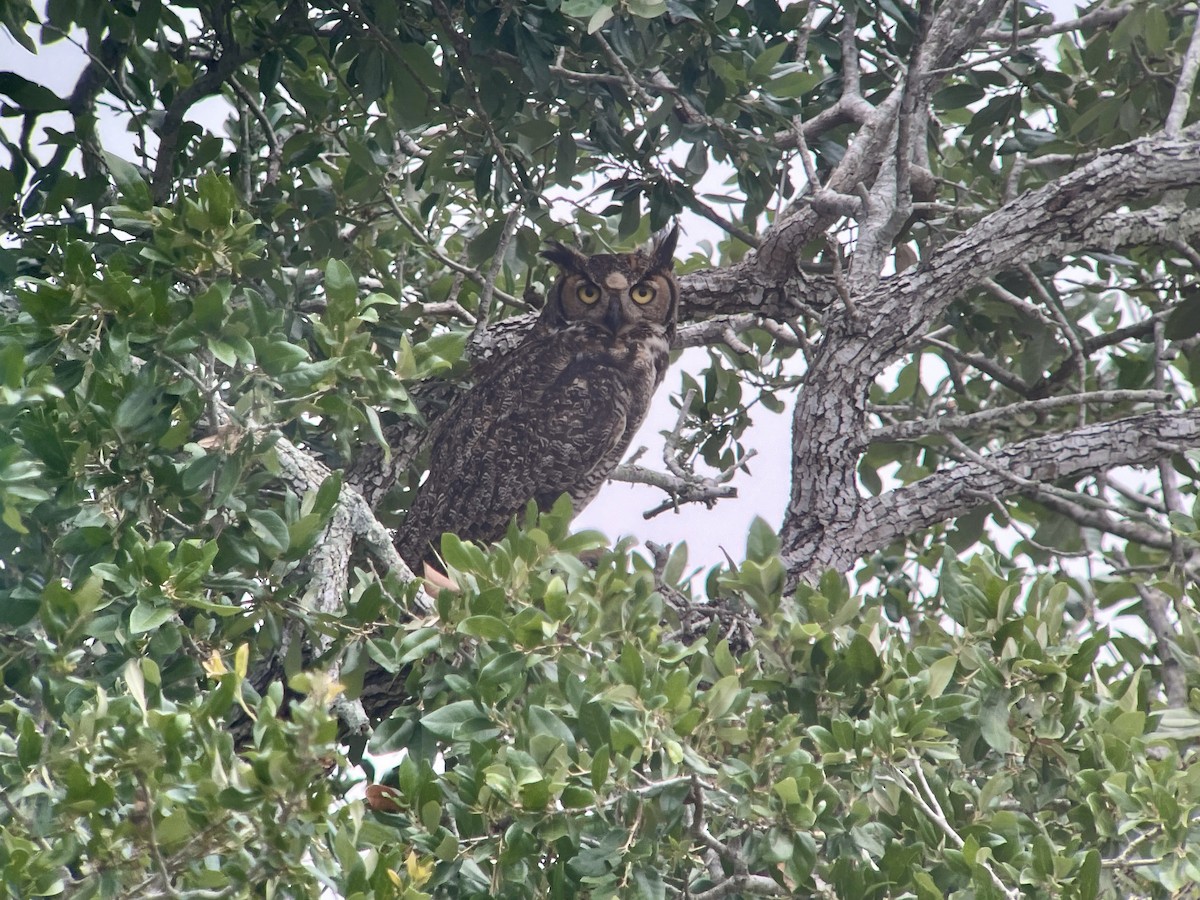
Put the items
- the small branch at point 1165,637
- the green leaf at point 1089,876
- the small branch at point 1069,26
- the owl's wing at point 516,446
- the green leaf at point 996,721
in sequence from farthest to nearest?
the owl's wing at point 516,446 < the small branch at point 1069,26 < the small branch at point 1165,637 < the green leaf at point 996,721 < the green leaf at point 1089,876

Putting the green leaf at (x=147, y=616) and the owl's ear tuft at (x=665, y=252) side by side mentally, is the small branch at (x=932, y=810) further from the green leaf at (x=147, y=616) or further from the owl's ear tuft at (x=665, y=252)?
the owl's ear tuft at (x=665, y=252)

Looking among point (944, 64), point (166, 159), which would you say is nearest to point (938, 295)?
point (944, 64)

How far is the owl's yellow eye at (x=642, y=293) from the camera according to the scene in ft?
11.6

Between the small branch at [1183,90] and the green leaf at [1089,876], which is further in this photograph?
the small branch at [1183,90]

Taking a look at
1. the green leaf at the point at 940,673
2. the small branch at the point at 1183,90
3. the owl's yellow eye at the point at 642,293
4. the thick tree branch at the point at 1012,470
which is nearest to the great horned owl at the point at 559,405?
the owl's yellow eye at the point at 642,293

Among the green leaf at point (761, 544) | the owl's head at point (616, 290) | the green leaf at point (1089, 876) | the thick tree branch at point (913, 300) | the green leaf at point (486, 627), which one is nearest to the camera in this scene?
the green leaf at point (1089, 876)

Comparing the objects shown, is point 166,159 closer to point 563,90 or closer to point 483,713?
point 563,90

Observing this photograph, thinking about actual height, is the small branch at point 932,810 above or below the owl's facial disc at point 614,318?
below

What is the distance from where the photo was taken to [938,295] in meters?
2.61

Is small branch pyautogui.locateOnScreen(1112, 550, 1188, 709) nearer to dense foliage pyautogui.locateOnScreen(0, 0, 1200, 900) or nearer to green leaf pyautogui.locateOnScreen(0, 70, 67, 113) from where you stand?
dense foliage pyautogui.locateOnScreen(0, 0, 1200, 900)

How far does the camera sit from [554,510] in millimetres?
1874

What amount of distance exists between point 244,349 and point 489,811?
76 cm

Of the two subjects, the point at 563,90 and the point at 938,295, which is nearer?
the point at 938,295

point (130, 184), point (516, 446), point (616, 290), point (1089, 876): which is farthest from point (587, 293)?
point (1089, 876)
